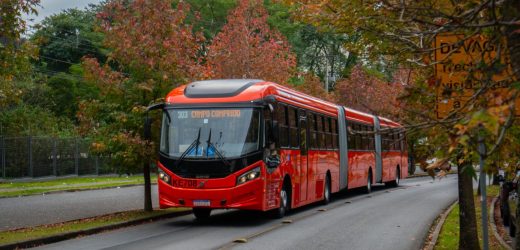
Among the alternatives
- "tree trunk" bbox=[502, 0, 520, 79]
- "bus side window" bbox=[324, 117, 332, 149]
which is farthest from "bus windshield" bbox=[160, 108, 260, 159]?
"tree trunk" bbox=[502, 0, 520, 79]

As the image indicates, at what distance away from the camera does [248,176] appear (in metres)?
16.7

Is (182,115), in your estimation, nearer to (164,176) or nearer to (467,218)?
(164,176)

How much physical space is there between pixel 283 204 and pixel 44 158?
23929 millimetres

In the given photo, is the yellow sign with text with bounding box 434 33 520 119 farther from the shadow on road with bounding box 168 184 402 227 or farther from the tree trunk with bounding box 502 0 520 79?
the shadow on road with bounding box 168 184 402 227

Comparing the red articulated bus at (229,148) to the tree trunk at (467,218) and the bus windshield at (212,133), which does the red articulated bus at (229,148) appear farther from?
the tree trunk at (467,218)

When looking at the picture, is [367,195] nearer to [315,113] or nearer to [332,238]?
[315,113]

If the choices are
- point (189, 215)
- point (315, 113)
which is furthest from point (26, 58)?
point (315, 113)

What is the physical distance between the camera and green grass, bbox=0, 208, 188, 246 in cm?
1394

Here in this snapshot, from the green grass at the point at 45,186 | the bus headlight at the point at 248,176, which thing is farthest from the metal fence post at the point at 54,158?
the bus headlight at the point at 248,176

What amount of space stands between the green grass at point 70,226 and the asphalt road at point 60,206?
78cm

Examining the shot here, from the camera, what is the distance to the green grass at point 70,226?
13.9 meters

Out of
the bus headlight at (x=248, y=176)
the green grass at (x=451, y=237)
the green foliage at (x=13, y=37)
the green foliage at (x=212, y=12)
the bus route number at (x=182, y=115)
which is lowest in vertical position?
the green grass at (x=451, y=237)

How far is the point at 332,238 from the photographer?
48.4ft

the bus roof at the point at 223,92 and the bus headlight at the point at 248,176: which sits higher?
the bus roof at the point at 223,92
